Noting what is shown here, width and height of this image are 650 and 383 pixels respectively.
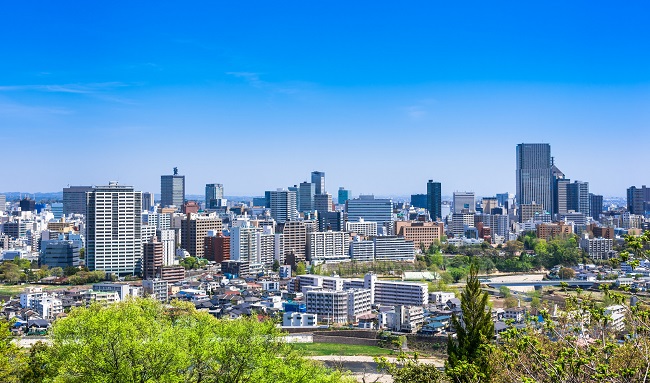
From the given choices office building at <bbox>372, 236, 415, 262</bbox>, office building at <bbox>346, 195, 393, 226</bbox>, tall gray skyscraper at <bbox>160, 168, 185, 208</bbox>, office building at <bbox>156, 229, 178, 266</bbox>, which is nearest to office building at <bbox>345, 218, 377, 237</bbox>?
office building at <bbox>346, 195, 393, 226</bbox>

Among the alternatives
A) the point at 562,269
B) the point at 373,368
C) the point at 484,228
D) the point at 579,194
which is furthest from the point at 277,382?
the point at 579,194

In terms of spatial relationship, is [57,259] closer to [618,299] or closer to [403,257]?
[403,257]

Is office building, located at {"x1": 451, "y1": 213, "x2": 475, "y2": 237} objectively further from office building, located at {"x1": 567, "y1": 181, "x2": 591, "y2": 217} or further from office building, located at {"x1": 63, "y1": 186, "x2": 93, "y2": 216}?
office building, located at {"x1": 63, "y1": 186, "x2": 93, "y2": 216}

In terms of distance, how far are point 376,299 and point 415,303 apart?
5.13 ft

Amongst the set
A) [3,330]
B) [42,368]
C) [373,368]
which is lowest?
[373,368]

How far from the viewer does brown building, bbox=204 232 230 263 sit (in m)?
32.7

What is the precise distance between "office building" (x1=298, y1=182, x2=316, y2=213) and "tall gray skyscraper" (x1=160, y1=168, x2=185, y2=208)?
12.7 metres

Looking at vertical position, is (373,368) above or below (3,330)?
below

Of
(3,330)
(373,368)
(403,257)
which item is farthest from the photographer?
(403,257)

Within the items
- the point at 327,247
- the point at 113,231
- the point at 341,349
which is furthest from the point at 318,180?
the point at 341,349

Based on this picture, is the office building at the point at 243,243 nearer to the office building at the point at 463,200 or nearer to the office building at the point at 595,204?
the office building at the point at 595,204

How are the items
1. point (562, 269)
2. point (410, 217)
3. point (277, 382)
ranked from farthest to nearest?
point (410, 217), point (562, 269), point (277, 382)

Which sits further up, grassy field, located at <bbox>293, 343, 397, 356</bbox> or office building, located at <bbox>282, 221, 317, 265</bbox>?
office building, located at <bbox>282, 221, 317, 265</bbox>

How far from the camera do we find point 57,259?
28156 millimetres
